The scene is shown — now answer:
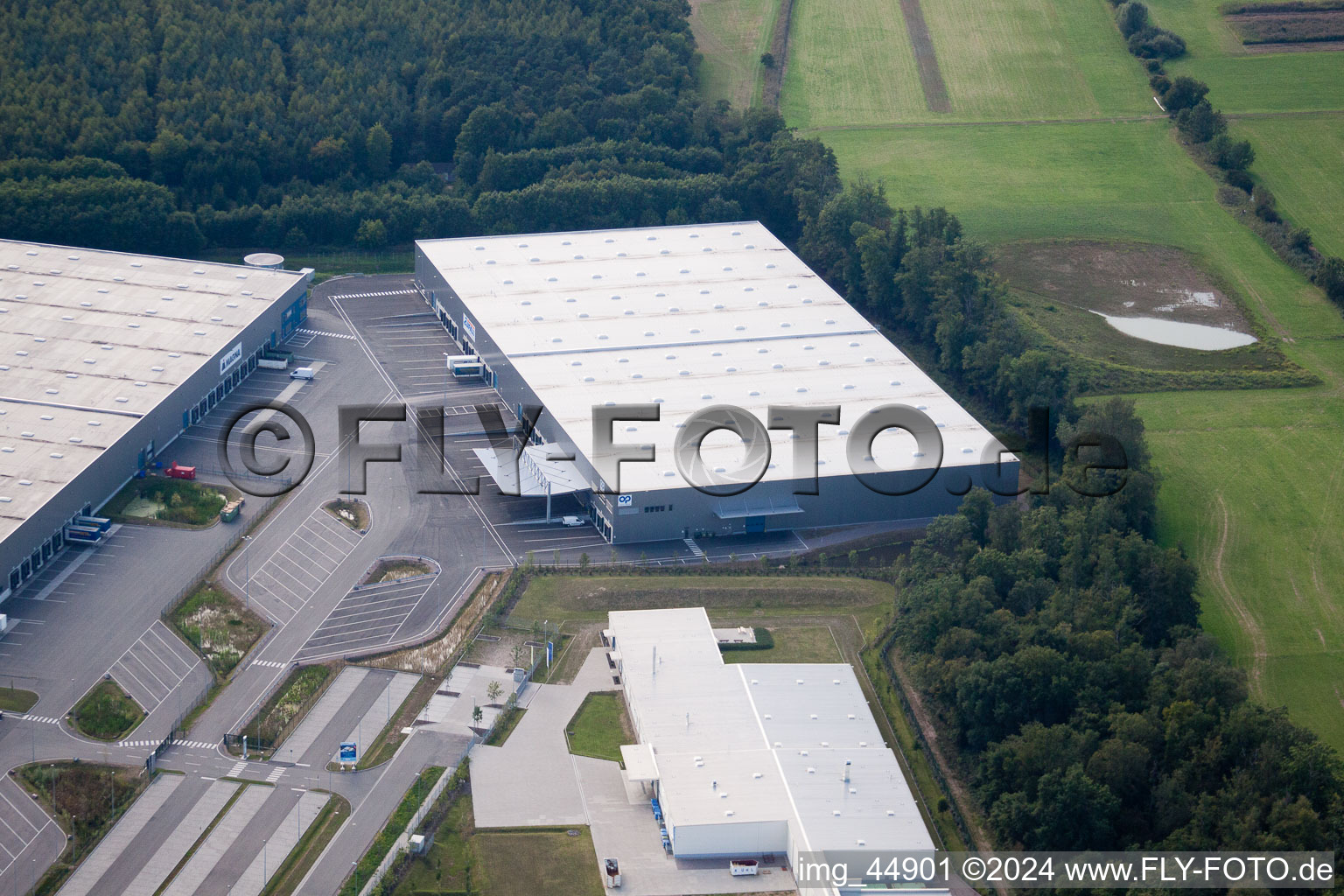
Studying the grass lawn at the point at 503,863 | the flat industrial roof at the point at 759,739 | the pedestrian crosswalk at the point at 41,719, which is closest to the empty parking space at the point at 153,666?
the pedestrian crosswalk at the point at 41,719

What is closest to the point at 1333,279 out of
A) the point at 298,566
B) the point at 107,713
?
the point at 298,566

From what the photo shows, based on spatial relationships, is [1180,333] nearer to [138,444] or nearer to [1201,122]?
[1201,122]

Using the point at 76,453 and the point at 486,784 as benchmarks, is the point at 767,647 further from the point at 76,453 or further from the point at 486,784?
the point at 76,453

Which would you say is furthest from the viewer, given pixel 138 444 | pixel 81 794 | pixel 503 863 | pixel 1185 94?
pixel 1185 94

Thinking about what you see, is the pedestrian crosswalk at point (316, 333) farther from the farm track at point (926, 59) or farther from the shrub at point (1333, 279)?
the shrub at point (1333, 279)

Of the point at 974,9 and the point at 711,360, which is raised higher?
the point at 974,9

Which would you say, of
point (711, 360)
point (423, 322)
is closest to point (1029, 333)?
point (711, 360)

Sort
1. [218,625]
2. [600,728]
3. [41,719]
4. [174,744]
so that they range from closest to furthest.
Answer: [174,744] → [41,719] → [600,728] → [218,625]
